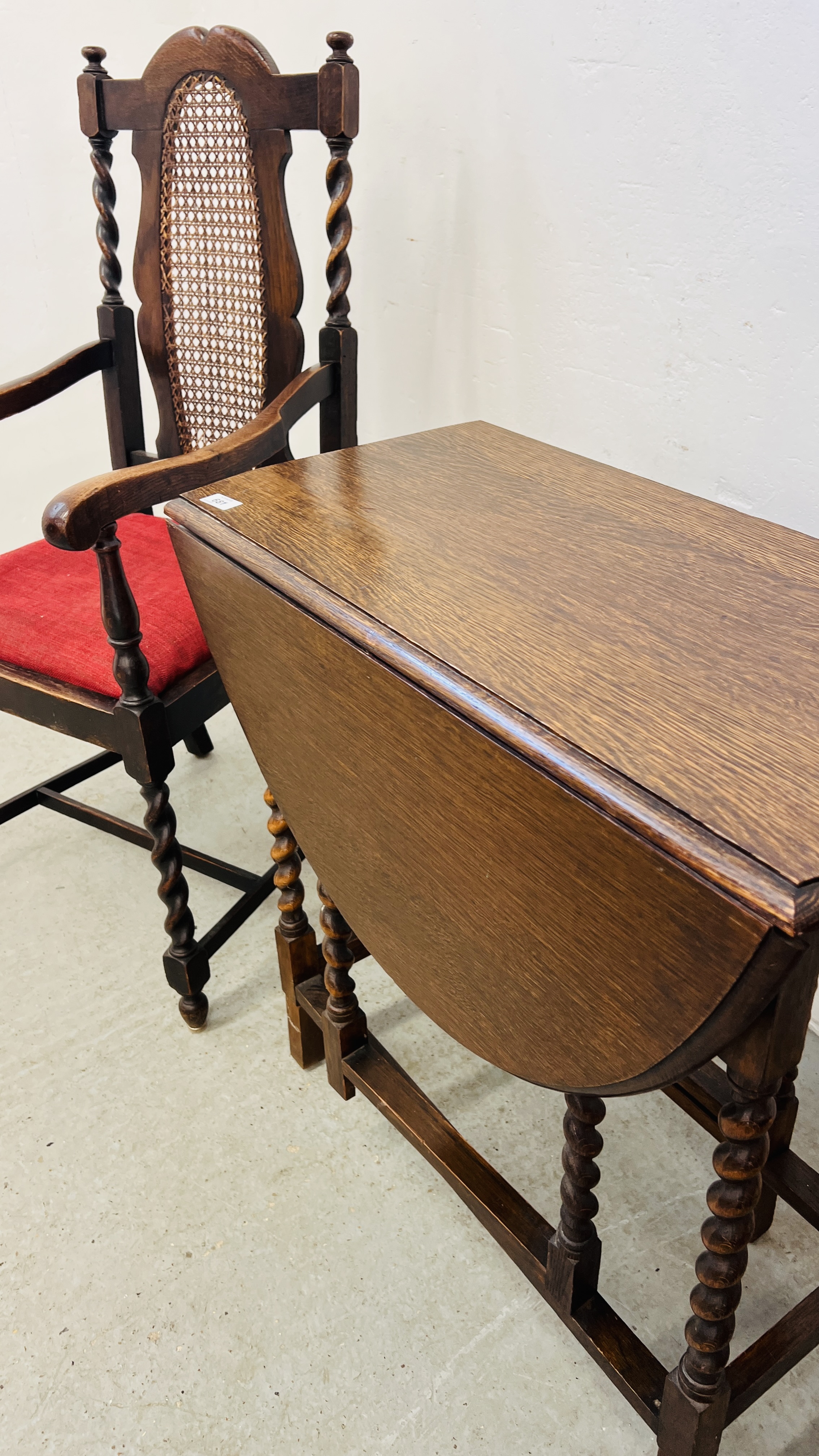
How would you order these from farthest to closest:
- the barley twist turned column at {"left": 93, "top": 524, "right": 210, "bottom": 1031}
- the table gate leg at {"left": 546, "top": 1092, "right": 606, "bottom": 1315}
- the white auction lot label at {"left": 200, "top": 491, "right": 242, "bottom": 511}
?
1. the barley twist turned column at {"left": 93, "top": 524, "right": 210, "bottom": 1031}
2. the white auction lot label at {"left": 200, "top": 491, "right": 242, "bottom": 511}
3. the table gate leg at {"left": 546, "top": 1092, "right": 606, "bottom": 1315}

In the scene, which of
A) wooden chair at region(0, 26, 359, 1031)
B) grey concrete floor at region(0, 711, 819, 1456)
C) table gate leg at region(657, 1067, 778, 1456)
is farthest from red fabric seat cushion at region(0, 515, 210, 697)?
table gate leg at region(657, 1067, 778, 1456)

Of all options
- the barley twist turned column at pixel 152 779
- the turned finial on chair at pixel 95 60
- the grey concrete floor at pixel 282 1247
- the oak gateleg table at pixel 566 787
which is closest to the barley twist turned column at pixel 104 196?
the turned finial on chair at pixel 95 60

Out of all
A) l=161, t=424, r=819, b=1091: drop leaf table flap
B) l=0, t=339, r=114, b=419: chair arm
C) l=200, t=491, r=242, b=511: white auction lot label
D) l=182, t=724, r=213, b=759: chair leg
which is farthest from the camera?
→ l=182, t=724, r=213, b=759: chair leg

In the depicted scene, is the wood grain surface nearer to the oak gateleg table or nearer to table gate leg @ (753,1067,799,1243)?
the oak gateleg table

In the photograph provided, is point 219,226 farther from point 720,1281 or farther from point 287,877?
point 720,1281

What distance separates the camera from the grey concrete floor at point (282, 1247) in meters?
1.06

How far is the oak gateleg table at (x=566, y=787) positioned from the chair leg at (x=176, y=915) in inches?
8.0

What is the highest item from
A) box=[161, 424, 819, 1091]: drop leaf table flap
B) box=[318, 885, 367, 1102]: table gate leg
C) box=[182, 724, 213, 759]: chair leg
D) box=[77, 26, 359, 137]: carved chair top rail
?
box=[77, 26, 359, 137]: carved chair top rail

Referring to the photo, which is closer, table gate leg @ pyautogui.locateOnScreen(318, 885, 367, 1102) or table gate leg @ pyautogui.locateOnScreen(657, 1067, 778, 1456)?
table gate leg @ pyautogui.locateOnScreen(657, 1067, 778, 1456)

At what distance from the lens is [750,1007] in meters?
0.60

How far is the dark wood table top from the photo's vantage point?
62 centimetres

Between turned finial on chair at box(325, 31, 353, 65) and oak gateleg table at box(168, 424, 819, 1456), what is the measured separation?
54cm

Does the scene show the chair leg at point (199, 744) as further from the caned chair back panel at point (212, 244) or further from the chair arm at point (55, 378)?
the chair arm at point (55, 378)

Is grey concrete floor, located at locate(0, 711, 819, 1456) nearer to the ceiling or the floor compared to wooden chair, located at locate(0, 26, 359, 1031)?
nearer to the floor
